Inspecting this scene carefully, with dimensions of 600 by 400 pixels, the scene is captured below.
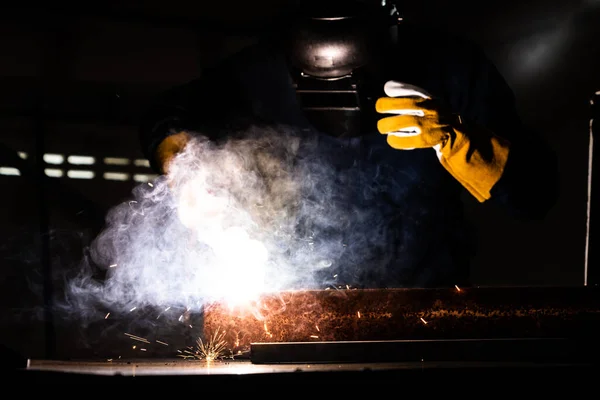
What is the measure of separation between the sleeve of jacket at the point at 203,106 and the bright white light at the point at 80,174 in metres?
1.12

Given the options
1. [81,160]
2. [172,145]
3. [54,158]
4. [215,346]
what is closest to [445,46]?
[172,145]

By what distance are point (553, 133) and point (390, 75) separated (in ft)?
7.38

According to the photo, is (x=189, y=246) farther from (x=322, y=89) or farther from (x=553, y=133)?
(x=553, y=133)

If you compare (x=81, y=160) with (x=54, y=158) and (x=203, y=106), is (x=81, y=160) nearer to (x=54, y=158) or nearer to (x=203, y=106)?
(x=54, y=158)

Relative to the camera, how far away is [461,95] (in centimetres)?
275

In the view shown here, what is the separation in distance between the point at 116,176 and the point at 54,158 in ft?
1.40

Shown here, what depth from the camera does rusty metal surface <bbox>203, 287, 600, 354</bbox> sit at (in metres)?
1.81

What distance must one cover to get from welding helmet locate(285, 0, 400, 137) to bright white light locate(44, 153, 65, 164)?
237 cm

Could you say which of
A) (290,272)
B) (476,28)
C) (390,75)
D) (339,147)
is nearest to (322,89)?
(390,75)

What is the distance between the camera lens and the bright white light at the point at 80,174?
3.70m

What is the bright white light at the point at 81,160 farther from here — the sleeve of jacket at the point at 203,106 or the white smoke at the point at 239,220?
the sleeve of jacket at the point at 203,106

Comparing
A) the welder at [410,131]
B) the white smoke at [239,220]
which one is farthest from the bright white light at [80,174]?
the welder at [410,131]

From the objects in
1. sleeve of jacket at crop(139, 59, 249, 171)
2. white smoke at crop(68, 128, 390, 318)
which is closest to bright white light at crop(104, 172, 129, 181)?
white smoke at crop(68, 128, 390, 318)

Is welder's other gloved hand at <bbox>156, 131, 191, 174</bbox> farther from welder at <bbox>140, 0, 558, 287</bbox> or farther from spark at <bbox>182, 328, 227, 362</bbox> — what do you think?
spark at <bbox>182, 328, 227, 362</bbox>
